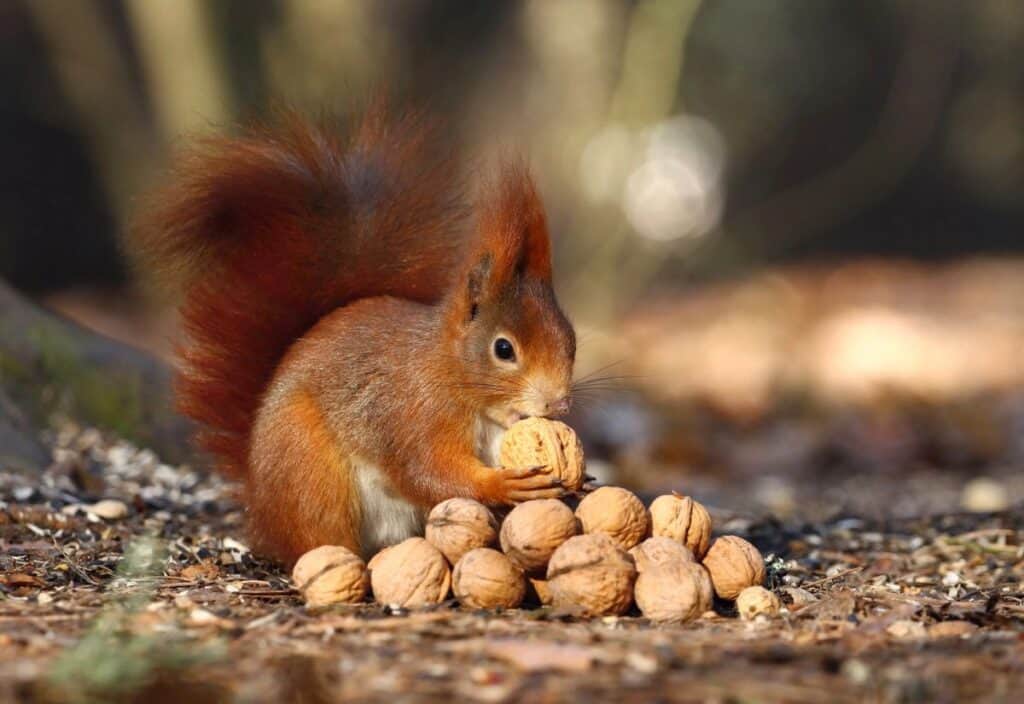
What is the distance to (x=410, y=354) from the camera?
2477mm

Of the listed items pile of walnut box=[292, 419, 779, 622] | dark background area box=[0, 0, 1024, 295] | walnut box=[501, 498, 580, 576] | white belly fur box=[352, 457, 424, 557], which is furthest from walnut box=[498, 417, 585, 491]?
dark background area box=[0, 0, 1024, 295]

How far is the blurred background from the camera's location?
620 centimetres

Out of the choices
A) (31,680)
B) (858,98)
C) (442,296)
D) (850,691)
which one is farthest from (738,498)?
(858,98)

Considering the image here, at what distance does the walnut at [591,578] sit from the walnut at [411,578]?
18 cm

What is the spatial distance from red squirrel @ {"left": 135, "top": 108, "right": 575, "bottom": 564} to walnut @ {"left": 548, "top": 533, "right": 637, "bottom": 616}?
17cm

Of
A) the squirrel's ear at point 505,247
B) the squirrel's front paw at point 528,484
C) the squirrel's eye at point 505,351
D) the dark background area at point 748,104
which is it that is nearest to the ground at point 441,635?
the squirrel's front paw at point 528,484

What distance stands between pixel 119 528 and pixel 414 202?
90 cm

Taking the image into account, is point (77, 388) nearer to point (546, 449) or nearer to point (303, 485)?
point (303, 485)

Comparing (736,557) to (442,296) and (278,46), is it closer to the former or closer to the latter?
(442,296)

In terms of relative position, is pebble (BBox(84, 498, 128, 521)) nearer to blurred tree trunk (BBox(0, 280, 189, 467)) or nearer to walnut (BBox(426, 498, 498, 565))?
blurred tree trunk (BBox(0, 280, 189, 467))

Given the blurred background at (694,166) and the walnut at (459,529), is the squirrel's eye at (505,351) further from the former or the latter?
the blurred background at (694,166)

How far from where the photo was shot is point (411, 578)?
7.20 feet

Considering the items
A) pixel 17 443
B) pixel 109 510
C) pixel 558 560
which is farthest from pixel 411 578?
pixel 17 443

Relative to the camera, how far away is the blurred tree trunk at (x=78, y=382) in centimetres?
374
